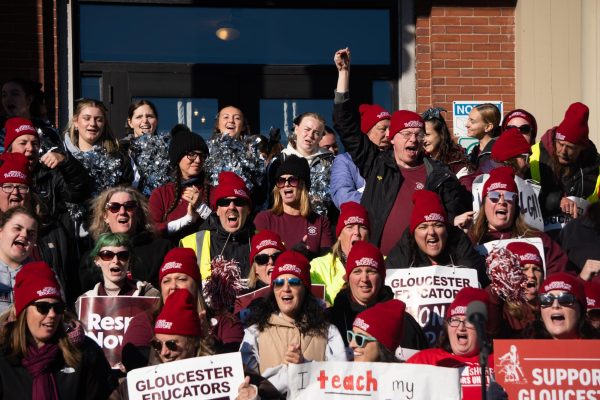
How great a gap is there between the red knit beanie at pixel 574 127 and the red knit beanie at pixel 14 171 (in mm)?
4342

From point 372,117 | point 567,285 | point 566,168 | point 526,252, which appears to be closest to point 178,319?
point 567,285

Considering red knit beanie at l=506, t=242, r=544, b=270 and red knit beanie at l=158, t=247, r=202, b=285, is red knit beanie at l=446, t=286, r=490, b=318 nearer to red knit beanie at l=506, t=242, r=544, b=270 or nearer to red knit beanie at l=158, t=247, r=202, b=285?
red knit beanie at l=506, t=242, r=544, b=270

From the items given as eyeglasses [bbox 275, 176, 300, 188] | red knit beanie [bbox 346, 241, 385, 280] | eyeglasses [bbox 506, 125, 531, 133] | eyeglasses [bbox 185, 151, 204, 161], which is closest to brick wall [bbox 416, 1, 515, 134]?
eyeglasses [bbox 506, 125, 531, 133]

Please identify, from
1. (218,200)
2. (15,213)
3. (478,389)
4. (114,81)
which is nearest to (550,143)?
(218,200)

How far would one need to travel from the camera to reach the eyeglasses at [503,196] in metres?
9.51

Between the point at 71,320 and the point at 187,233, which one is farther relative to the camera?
the point at 187,233

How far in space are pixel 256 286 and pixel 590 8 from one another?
263 inches

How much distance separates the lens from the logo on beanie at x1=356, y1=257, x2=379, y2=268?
28.3 feet

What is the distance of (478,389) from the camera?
768 cm

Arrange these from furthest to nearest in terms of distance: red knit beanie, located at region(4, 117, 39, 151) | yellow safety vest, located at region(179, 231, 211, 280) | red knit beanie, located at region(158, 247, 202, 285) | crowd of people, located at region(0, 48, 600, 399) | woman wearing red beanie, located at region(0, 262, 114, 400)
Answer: red knit beanie, located at region(4, 117, 39, 151) → yellow safety vest, located at region(179, 231, 211, 280) → red knit beanie, located at region(158, 247, 202, 285) → crowd of people, located at region(0, 48, 600, 399) → woman wearing red beanie, located at region(0, 262, 114, 400)

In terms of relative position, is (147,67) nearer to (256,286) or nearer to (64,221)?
(64,221)

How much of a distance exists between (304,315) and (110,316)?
1.34m

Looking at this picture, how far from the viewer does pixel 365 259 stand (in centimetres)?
864

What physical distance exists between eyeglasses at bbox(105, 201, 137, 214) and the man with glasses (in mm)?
476
